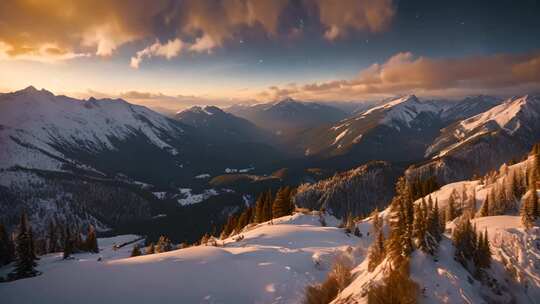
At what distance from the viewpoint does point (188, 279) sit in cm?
2527

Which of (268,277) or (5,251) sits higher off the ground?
(268,277)

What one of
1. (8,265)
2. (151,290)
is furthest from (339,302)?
(8,265)

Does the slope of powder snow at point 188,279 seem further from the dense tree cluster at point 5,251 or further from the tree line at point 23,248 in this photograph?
the dense tree cluster at point 5,251

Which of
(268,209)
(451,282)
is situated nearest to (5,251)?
(268,209)

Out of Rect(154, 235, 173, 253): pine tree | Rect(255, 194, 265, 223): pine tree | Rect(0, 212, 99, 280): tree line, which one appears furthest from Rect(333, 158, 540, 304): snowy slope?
Rect(154, 235, 173, 253): pine tree

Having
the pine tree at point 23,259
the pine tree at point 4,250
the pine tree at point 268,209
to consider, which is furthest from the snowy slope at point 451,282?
the pine tree at point 4,250

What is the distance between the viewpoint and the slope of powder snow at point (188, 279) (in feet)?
74.8

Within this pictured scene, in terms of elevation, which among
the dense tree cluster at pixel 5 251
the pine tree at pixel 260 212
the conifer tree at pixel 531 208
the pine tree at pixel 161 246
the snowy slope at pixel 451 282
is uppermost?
the snowy slope at pixel 451 282

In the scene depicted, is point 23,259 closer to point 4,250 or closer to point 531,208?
point 4,250

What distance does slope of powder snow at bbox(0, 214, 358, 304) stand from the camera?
22.8 metres

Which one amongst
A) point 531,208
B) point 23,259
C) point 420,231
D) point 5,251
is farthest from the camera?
point 5,251

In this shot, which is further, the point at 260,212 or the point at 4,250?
the point at 260,212

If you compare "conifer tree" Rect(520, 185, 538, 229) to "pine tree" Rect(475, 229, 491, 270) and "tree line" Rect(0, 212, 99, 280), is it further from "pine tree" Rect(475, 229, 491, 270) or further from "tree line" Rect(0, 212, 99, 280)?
"tree line" Rect(0, 212, 99, 280)

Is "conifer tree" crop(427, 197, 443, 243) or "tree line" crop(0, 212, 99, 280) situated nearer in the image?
"conifer tree" crop(427, 197, 443, 243)
